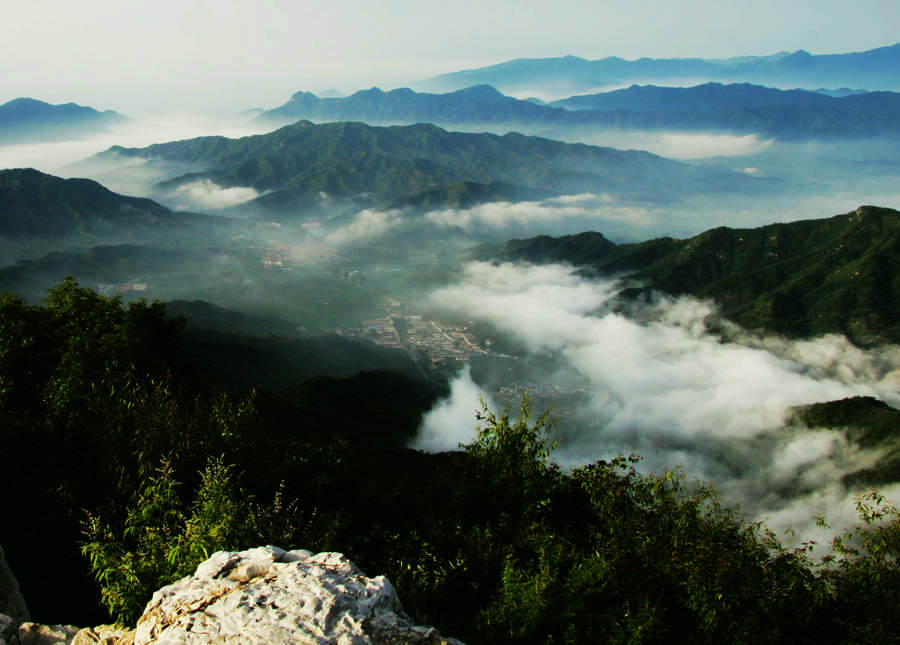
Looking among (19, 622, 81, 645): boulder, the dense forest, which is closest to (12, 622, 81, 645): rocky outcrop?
(19, 622, 81, 645): boulder

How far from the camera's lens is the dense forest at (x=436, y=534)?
49.7 ft

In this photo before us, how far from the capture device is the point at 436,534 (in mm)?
20156

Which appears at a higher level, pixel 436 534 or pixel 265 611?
pixel 265 611

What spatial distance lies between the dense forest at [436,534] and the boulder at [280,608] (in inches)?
91.1

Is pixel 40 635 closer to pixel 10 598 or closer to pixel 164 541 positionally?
pixel 10 598

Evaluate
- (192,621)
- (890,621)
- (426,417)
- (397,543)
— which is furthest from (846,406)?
(192,621)

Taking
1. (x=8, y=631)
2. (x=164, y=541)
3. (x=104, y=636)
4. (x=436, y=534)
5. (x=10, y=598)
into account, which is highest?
(x=8, y=631)

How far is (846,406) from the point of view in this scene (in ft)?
467

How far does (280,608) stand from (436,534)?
36.6 ft

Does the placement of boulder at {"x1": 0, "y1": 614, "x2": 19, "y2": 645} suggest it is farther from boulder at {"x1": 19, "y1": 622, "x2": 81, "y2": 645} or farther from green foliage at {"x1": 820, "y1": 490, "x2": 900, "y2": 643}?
green foliage at {"x1": 820, "y1": 490, "x2": 900, "y2": 643}

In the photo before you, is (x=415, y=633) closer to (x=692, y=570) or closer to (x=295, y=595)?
(x=295, y=595)

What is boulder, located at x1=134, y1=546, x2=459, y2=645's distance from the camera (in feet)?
30.7

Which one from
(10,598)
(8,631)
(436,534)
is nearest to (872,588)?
(436,534)

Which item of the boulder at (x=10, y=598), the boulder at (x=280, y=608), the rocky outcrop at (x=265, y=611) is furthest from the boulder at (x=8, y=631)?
the boulder at (x=280, y=608)
